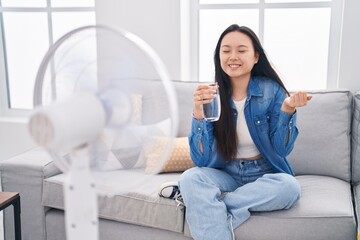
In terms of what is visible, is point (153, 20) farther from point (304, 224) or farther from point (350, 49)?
point (304, 224)

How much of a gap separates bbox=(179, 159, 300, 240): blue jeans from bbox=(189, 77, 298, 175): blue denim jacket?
0.09m

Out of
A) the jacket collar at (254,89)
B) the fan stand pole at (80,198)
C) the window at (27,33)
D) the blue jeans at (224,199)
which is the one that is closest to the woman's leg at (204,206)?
the blue jeans at (224,199)

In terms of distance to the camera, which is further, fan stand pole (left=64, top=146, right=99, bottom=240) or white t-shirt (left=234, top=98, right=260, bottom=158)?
white t-shirt (left=234, top=98, right=260, bottom=158)

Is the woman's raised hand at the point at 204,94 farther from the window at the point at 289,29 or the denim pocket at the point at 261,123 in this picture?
the window at the point at 289,29

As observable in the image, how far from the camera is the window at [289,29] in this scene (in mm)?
2850

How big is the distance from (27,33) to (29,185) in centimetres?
148

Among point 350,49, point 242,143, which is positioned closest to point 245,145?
point 242,143

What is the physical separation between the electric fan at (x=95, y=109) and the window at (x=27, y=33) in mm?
2451

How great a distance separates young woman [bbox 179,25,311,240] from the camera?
1977 millimetres

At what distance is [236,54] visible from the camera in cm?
209

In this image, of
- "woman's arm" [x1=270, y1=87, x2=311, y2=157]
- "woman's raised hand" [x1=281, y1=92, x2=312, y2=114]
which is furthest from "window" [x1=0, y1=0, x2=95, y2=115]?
"woman's raised hand" [x1=281, y1=92, x2=312, y2=114]

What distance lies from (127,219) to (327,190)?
897mm

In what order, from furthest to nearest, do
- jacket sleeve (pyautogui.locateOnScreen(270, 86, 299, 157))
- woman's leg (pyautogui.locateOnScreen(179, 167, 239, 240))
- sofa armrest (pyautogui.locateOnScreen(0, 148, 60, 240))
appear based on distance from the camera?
sofa armrest (pyautogui.locateOnScreen(0, 148, 60, 240)) < jacket sleeve (pyautogui.locateOnScreen(270, 86, 299, 157)) < woman's leg (pyautogui.locateOnScreen(179, 167, 239, 240))

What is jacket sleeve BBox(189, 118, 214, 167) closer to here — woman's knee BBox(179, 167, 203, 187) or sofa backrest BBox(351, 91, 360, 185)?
woman's knee BBox(179, 167, 203, 187)
